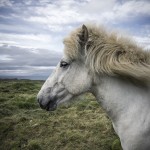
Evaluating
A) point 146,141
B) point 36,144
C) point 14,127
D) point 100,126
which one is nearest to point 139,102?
point 146,141

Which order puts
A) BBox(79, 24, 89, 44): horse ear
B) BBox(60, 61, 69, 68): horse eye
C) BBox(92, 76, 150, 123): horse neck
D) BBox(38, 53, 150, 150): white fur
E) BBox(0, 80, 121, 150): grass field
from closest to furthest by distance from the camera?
BBox(38, 53, 150, 150): white fur < BBox(92, 76, 150, 123): horse neck < BBox(79, 24, 89, 44): horse ear < BBox(60, 61, 69, 68): horse eye < BBox(0, 80, 121, 150): grass field

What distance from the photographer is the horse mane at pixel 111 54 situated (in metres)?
3.66

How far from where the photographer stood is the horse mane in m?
3.66

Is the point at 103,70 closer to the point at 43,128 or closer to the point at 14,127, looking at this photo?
the point at 43,128

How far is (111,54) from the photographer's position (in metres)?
3.82

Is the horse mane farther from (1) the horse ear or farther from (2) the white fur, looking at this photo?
(2) the white fur

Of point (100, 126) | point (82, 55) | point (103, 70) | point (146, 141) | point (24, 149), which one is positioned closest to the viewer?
point (146, 141)

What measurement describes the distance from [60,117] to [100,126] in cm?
A: 224

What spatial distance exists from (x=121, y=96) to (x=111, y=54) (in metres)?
0.72

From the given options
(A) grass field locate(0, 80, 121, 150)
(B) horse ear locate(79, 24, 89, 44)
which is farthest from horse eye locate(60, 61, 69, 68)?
(A) grass field locate(0, 80, 121, 150)

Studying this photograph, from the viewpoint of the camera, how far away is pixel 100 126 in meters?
8.91

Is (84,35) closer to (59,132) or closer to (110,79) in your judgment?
(110,79)

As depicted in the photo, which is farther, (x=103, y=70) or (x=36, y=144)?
(x=36, y=144)

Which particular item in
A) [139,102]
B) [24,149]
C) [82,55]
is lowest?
[24,149]
